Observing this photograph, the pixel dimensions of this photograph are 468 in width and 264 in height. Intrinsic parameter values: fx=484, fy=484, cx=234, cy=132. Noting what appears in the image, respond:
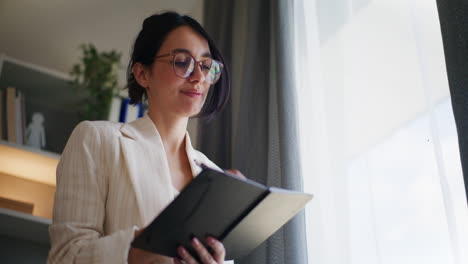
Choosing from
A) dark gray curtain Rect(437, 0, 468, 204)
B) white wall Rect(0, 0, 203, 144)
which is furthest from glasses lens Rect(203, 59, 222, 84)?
white wall Rect(0, 0, 203, 144)

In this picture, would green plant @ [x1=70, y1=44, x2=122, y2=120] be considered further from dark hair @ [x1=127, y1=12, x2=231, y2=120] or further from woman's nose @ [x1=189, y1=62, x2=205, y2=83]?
woman's nose @ [x1=189, y1=62, x2=205, y2=83]

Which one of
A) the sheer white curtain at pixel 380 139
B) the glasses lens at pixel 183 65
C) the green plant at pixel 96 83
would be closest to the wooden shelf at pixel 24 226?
the green plant at pixel 96 83

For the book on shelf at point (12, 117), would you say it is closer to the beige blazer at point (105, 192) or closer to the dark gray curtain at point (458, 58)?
the beige blazer at point (105, 192)

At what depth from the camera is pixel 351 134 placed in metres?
A: 1.34

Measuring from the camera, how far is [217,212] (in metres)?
0.90

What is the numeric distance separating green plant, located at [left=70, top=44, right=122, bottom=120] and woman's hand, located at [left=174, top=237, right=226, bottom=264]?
5.58 ft

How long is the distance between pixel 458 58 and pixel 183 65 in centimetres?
66

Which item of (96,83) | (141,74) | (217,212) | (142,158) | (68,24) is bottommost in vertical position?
(217,212)

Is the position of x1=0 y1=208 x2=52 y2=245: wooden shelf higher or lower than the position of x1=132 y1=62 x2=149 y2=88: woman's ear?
lower

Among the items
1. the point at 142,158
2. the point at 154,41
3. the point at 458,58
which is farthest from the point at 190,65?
the point at 458,58

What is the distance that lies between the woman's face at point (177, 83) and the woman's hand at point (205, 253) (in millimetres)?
438

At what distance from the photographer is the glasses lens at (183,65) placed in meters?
1.26

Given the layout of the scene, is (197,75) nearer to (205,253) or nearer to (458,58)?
(205,253)

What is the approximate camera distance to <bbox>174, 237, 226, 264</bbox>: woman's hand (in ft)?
3.02
